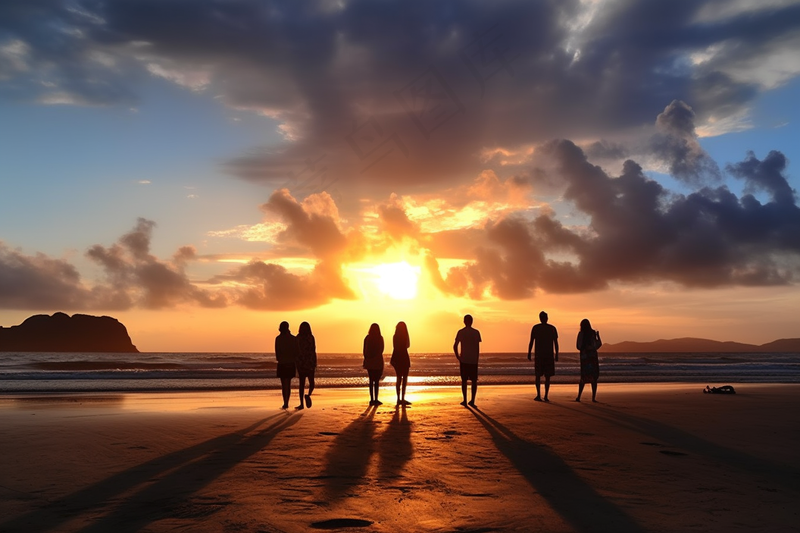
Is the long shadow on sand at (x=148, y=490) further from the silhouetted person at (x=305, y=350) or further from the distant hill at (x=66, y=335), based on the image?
the distant hill at (x=66, y=335)

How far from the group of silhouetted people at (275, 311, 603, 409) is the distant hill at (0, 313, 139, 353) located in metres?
162

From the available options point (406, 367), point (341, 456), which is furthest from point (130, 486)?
point (406, 367)

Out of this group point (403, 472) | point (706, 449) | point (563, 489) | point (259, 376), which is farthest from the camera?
point (259, 376)

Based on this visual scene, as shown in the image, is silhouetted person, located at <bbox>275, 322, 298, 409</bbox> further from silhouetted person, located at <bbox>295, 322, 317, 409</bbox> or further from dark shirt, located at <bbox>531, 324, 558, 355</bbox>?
dark shirt, located at <bbox>531, 324, 558, 355</bbox>

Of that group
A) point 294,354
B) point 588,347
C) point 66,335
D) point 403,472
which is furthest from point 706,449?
point 66,335

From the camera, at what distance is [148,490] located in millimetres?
6852

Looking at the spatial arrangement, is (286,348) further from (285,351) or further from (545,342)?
(545,342)

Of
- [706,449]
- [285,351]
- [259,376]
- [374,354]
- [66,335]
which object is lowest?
[259,376]

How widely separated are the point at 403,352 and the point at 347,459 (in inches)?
316

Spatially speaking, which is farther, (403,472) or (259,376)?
(259,376)

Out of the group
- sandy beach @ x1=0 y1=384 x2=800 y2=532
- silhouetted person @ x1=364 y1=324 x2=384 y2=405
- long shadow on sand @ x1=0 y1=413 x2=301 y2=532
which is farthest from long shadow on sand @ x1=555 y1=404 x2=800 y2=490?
long shadow on sand @ x1=0 y1=413 x2=301 y2=532

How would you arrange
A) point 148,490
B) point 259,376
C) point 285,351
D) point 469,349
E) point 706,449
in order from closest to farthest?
point 148,490 → point 706,449 → point 285,351 → point 469,349 → point 259,376

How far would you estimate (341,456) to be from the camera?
8.83 meters

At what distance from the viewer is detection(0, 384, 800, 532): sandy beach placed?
587cm
